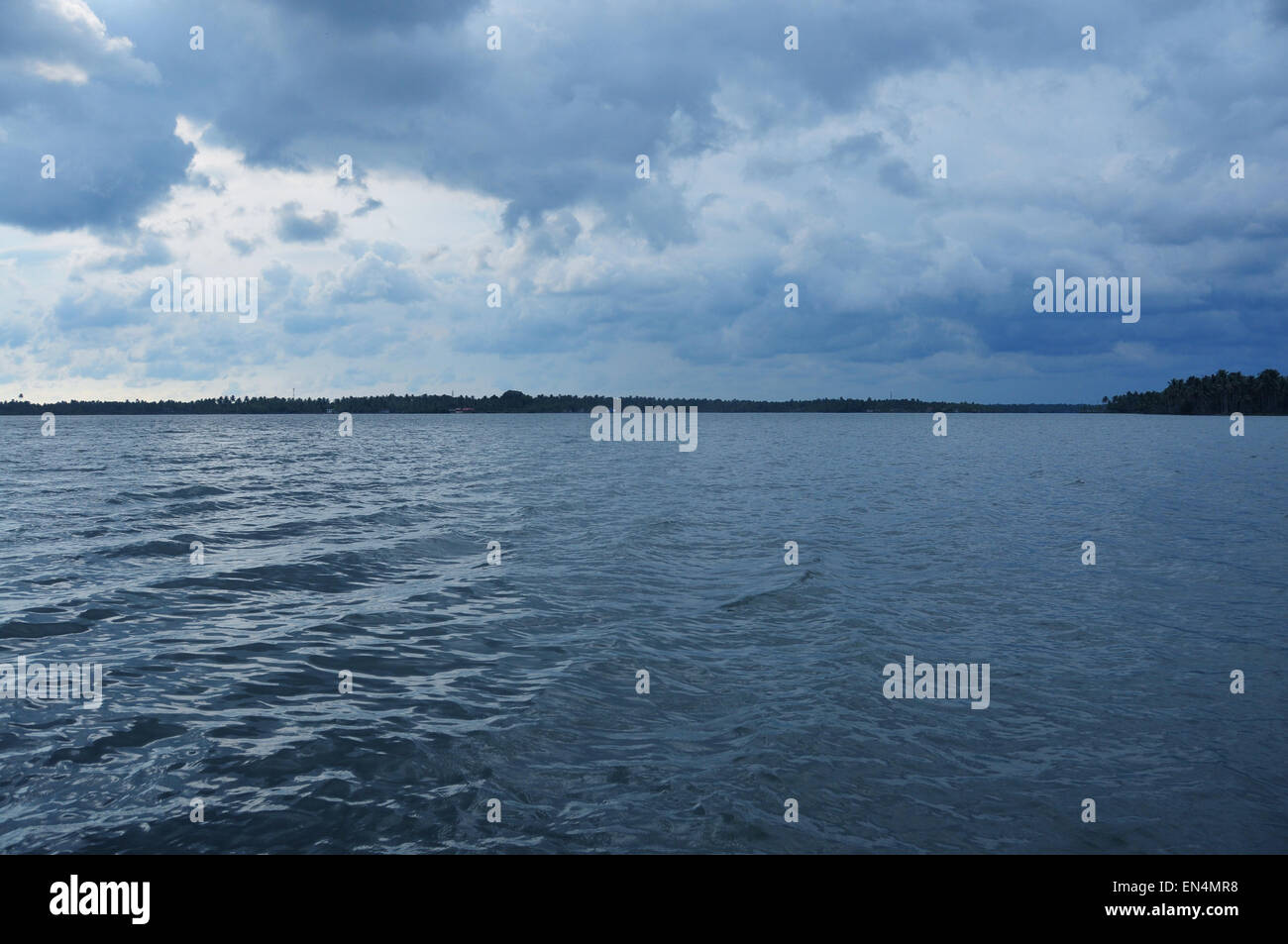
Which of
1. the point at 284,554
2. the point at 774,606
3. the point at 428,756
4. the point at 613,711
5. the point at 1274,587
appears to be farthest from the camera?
the point at 284,554

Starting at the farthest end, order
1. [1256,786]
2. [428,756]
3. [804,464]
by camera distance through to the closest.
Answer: [804,464], [428,756], [1256,786]

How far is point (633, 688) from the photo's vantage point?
13.6m

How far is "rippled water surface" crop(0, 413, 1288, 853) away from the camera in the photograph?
895cm

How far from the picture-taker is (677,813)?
902 cm

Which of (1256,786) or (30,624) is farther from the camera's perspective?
(30,624)

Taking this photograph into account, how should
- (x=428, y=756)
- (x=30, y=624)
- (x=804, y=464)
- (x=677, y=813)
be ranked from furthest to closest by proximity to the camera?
(x=804, y=464), (x=30, y=624), (x=428, y=756), (x=677, y=813)

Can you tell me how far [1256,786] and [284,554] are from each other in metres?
24.9

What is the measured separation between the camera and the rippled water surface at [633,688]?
8.95m
